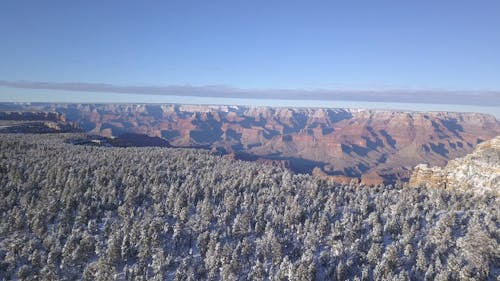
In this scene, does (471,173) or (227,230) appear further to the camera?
(471,173)

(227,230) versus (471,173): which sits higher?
(471,173)

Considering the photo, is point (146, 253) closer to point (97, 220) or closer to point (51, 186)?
point (97, 220)

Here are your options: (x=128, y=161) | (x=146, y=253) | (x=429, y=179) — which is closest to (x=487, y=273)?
(x=146, y=253)

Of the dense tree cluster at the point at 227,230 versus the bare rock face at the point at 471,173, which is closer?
the dense tree cluster at the point at 227,230

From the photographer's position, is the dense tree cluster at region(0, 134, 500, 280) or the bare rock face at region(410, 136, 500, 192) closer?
the dense tree cluster at region(0, 134, 500, 280)

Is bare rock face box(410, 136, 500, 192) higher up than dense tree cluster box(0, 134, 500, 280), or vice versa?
bare rock face box(410, 136, 500, 192)
